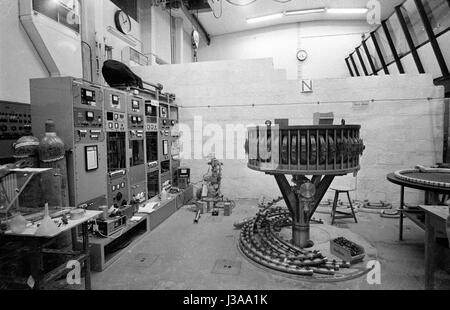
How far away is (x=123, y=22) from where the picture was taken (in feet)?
16.3

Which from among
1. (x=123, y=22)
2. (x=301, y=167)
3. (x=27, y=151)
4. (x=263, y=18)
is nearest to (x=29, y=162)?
(x=27, y=151)

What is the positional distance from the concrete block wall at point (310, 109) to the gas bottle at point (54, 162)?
114 inches

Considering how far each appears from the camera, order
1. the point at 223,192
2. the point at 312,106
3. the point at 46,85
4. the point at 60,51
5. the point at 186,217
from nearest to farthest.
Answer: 1. the point at 46,85
2. the point at 60,51
3. the point at 186,217
4. the point at 312,106
5. the point at 223,192

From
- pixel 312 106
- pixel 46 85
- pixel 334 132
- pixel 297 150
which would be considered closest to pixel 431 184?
pixel 334 132

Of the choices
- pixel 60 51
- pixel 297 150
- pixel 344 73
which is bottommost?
pixel 297 150

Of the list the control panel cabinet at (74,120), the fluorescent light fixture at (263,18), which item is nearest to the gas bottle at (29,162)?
the control panel cabinet at (74,120)

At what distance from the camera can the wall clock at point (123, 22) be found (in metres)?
4.81

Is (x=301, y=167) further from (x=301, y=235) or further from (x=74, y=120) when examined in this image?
(x=74, y=120)

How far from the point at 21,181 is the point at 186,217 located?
2315 millimetres

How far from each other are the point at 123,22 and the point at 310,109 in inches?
147

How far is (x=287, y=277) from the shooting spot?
93.4 inches

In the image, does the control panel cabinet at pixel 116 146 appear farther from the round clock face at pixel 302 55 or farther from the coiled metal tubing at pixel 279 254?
the round clock face at pixel 302 55

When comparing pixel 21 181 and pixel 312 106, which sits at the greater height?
pixel 312 106

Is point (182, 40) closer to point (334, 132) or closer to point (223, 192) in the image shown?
point (223, 192)
